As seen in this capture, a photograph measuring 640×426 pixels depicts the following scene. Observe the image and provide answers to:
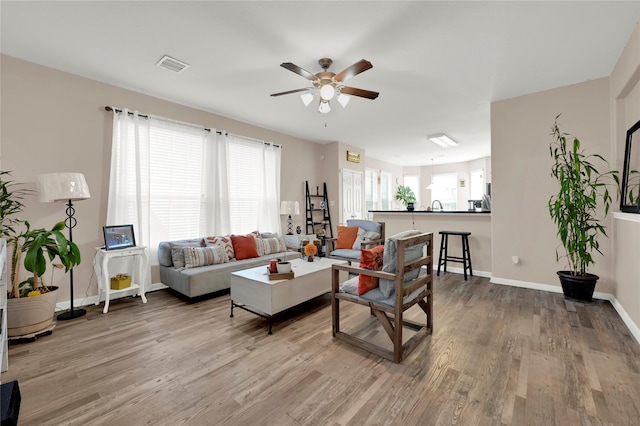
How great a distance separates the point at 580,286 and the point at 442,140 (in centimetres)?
389

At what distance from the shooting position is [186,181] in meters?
4.27

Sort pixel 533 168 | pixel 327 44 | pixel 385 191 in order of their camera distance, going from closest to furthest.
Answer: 1. pixel 327 44
2. pixel 533 168
3. pixel 385 191

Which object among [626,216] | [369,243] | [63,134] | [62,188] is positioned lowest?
[369,243]

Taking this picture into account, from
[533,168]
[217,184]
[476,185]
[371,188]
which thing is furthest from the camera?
[476,185]

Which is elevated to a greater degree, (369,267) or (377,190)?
(377,190)

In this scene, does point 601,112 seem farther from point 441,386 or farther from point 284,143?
point 284,143

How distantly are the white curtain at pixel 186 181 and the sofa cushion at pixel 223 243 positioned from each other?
0.37 meters

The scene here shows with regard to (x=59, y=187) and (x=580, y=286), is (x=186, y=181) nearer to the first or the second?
(x=59, y=187)

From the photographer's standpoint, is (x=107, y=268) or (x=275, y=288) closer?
(x=275, y=288)

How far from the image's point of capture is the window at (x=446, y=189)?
32.0ft

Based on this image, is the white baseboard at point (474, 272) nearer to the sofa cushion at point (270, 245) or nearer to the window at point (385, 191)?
the sofa cushion at point (270, 245)

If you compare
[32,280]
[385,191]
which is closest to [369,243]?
[32,280]

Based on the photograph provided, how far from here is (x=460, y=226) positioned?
4875mm

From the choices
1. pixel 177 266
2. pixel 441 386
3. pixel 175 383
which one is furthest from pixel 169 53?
pixel 441 386
